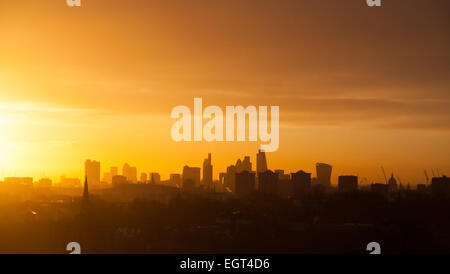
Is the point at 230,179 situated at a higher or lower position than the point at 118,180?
lower

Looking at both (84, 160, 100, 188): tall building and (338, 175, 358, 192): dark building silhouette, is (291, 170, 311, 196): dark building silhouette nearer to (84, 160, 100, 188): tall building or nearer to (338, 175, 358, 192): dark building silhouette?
(338, 175, 358, 192): dark building silhouette

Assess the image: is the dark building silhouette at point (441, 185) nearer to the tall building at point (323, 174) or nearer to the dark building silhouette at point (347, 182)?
the dark building silhouette at point (347, 182)

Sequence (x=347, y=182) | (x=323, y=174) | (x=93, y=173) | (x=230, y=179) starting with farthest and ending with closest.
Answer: (x=230, y=179) < (x=93, y=173) < (x=323, y=174) < (x=347, y=182)

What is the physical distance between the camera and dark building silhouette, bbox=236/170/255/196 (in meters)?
104

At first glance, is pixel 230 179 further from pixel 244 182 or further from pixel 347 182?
pixel 347 182

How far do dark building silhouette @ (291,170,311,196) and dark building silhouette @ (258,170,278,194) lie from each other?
3.27 metres

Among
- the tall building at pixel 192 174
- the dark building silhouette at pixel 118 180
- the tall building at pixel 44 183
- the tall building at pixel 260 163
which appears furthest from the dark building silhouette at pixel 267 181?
the tall building at pixel 44 183

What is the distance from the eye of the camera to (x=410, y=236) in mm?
54156

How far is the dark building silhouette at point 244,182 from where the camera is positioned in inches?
4108

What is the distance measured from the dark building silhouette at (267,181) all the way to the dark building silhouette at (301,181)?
3.27 metres

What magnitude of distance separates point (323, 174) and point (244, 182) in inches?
623

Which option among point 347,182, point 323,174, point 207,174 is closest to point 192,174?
point 207,174

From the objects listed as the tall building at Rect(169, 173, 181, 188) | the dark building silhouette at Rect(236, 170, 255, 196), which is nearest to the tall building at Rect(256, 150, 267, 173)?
the dark building silhouette at Rect(236, 170, 255, 196)

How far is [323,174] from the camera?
11500 centimetres
